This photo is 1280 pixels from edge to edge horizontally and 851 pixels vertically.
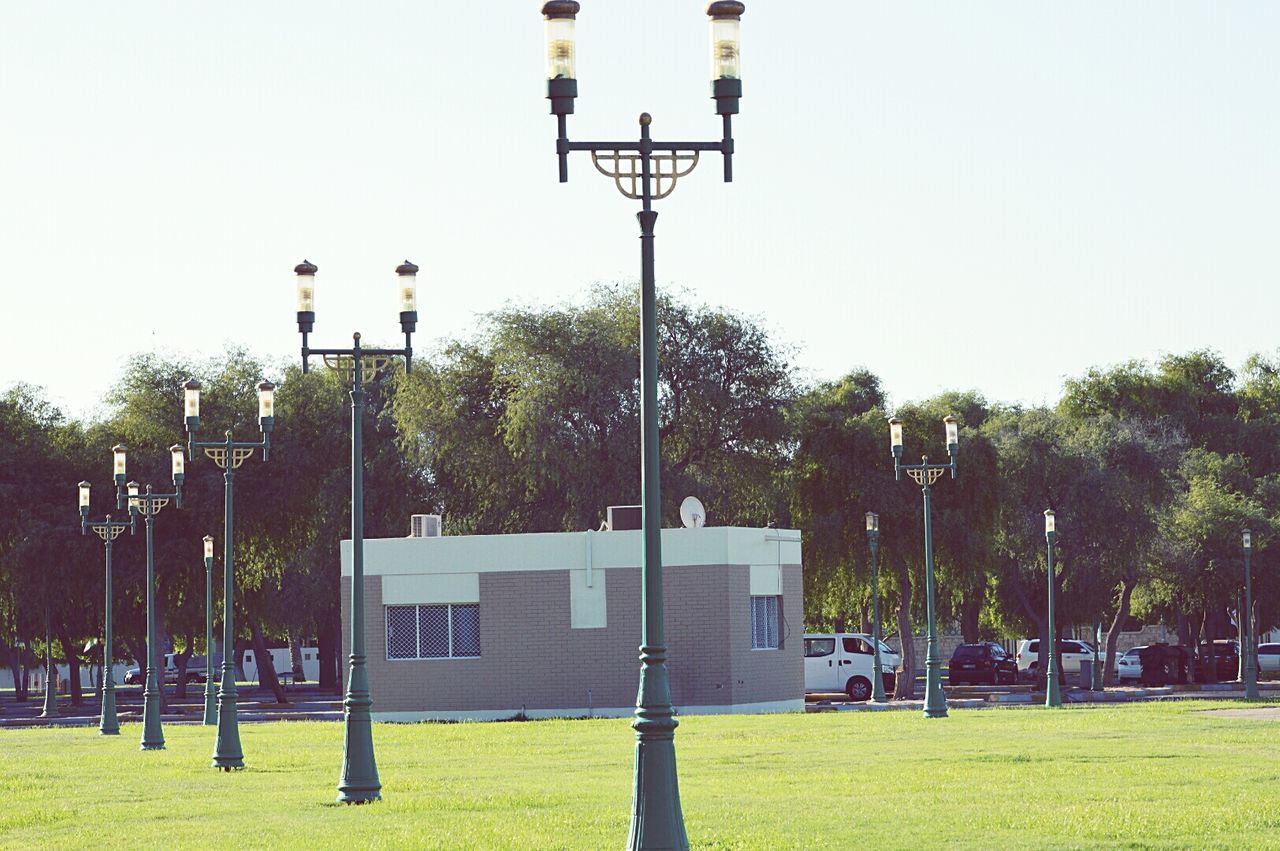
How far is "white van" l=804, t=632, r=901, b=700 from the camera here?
53.8 metres

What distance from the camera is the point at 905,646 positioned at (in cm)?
5375

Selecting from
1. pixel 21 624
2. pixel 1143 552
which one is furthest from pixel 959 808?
pixel 21 624

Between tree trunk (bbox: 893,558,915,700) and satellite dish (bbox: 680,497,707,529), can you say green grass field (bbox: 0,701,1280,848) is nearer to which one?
satellite dish (bbox: 680,497,707,529)

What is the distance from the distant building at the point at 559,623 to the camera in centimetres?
4425

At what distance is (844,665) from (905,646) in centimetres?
173

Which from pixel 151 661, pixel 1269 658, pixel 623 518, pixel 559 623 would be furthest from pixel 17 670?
pixel 1269 658

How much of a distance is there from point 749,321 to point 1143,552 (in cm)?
1273

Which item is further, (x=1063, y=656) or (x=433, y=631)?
(x=1063, y=656)

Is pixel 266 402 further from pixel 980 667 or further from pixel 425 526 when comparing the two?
pixel 980 667

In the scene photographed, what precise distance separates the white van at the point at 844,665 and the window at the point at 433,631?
11.9 m

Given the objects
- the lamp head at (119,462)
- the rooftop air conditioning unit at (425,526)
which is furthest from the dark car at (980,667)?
the lamp head at (119,462)

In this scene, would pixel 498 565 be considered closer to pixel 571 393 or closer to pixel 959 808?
pixel 571 393

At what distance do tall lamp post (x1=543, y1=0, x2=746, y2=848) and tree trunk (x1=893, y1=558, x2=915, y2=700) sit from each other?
4025 centimetres

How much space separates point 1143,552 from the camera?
181 feet
